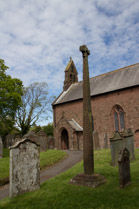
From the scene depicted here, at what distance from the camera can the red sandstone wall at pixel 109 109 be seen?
60.7 ft

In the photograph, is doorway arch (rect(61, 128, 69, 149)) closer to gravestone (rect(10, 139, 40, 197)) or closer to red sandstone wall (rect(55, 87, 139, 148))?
red sandstone wall (rect(55, 87, 139, 148))

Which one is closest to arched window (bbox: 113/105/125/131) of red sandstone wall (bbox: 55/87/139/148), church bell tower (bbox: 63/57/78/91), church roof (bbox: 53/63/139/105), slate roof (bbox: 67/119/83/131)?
red sandstone wall (bbox: 55/87/139/148)

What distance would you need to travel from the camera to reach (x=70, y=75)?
30109 millimetres

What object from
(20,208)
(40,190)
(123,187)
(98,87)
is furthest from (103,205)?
(98,87)

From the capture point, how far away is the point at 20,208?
15.8 ft

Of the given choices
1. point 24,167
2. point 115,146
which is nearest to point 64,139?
point 115,146

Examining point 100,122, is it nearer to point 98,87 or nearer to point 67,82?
point 98,87

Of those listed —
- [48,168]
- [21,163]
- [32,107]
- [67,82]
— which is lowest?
[48,168]

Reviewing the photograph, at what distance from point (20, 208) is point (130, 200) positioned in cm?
310

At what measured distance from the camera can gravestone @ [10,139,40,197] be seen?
19.6ft

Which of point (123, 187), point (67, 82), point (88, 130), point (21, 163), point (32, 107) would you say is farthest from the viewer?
point (32, 107)

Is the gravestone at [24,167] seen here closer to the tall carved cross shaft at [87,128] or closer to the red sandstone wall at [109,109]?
the tall carved cross shaft at [87,128]

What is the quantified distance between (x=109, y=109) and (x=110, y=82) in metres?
3.72

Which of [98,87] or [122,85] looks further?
[98,87]
